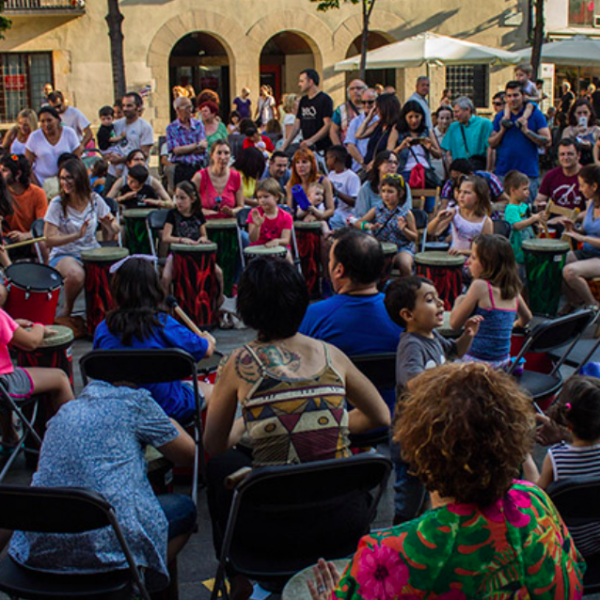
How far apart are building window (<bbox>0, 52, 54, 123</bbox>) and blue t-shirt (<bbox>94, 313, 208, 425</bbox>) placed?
21.1m

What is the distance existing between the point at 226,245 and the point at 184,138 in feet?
8.98

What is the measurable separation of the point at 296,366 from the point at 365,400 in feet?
1.17

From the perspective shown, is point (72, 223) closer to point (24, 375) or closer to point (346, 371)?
point (24, 375)

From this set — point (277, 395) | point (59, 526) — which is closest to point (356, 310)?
point (277, 395)

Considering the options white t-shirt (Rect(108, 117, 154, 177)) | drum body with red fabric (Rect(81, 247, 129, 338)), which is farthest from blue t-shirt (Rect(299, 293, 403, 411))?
white t-shirt (Rect(108, 117, 154, 177))

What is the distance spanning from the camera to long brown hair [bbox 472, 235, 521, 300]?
15.3 ft

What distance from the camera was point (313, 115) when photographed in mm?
10844

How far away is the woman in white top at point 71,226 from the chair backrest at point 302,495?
4.37 metres

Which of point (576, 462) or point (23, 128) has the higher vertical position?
point (23, 128)

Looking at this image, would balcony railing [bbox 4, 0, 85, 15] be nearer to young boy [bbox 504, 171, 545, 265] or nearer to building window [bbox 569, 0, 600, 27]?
building window [bbox 569, 0, 600, 27]

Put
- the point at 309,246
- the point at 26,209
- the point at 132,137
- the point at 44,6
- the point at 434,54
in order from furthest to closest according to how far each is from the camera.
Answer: the point at 44,6
the point at 434,54
the point at 132,137
the point at 309,246
the point at 26,209

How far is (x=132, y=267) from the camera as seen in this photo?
4098 mm

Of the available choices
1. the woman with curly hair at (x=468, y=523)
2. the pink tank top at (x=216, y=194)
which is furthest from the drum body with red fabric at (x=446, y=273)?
the woman with curly hair at (x=468, y=523)

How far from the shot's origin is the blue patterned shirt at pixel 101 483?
2.73 meters
